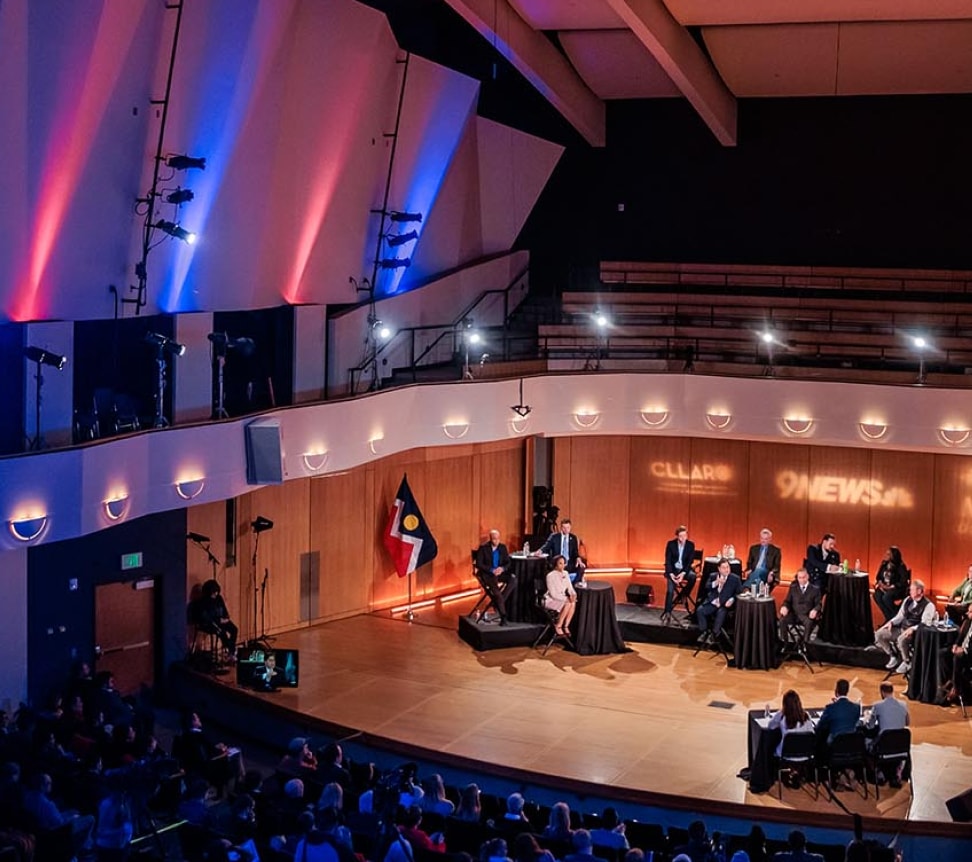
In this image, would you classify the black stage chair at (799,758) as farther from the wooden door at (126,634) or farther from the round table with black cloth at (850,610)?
the wooden door at (126,634)

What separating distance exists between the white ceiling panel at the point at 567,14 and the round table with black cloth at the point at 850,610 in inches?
326

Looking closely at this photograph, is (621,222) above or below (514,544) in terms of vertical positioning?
above

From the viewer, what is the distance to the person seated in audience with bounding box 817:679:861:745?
489 inches

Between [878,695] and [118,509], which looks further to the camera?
[878,695]

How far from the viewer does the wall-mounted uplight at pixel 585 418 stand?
19.6m

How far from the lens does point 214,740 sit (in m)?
14.7

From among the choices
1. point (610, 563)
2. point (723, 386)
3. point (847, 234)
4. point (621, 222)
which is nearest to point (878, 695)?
point (723, 386)

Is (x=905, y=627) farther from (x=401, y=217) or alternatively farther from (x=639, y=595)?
(x=401, y=217)

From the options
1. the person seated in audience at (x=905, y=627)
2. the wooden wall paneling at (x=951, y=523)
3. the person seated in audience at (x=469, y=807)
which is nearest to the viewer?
the person seated in audience at (x=469, y=807)

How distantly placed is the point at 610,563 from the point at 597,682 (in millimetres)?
5780

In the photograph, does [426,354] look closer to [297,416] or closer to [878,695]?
[297,416]

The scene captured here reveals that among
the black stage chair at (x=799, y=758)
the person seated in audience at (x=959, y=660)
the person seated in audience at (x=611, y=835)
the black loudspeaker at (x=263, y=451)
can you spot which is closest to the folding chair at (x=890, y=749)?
the black stage chair at (x=799, y=758)

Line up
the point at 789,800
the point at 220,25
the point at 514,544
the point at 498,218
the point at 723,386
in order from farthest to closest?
1. the point at 498,218
2. the point at 514,544
3. the point at 723,386
4. the point at 220,25
5. the point at 789,800

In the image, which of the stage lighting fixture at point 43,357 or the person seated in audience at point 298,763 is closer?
the person seated in audience at point 298,763
